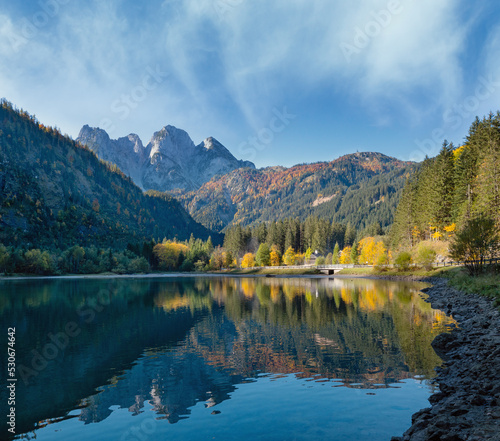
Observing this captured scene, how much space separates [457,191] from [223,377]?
70622 mm

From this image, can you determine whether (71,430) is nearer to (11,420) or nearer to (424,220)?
(11,420)

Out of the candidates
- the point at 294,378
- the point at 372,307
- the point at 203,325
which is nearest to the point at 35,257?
the point at 203,325

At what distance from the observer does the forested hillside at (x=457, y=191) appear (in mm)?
55969

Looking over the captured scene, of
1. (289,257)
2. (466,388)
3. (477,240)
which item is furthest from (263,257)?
(466,388)

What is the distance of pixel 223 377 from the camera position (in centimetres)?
1795

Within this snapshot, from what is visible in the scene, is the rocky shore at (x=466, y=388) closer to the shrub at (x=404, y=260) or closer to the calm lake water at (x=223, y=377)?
the calm lake water at (x=223, y=377)

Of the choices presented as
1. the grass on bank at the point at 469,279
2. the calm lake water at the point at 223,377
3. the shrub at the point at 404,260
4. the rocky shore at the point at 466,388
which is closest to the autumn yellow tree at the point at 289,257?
the grass on bank at the point at 469,279

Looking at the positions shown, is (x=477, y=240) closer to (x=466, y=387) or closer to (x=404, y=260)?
(x=466, y=387)

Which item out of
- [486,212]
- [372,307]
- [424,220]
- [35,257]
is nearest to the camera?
[372,307]

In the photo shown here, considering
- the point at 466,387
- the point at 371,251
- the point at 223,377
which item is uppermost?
the point at 371,251

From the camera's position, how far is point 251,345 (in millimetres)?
24922

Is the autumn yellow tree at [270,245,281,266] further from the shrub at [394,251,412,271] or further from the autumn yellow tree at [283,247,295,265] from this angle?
the shrub at [394,251,412,271]

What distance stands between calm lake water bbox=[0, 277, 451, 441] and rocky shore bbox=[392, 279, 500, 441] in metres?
0.93

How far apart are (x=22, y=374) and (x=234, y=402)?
1278 cm
